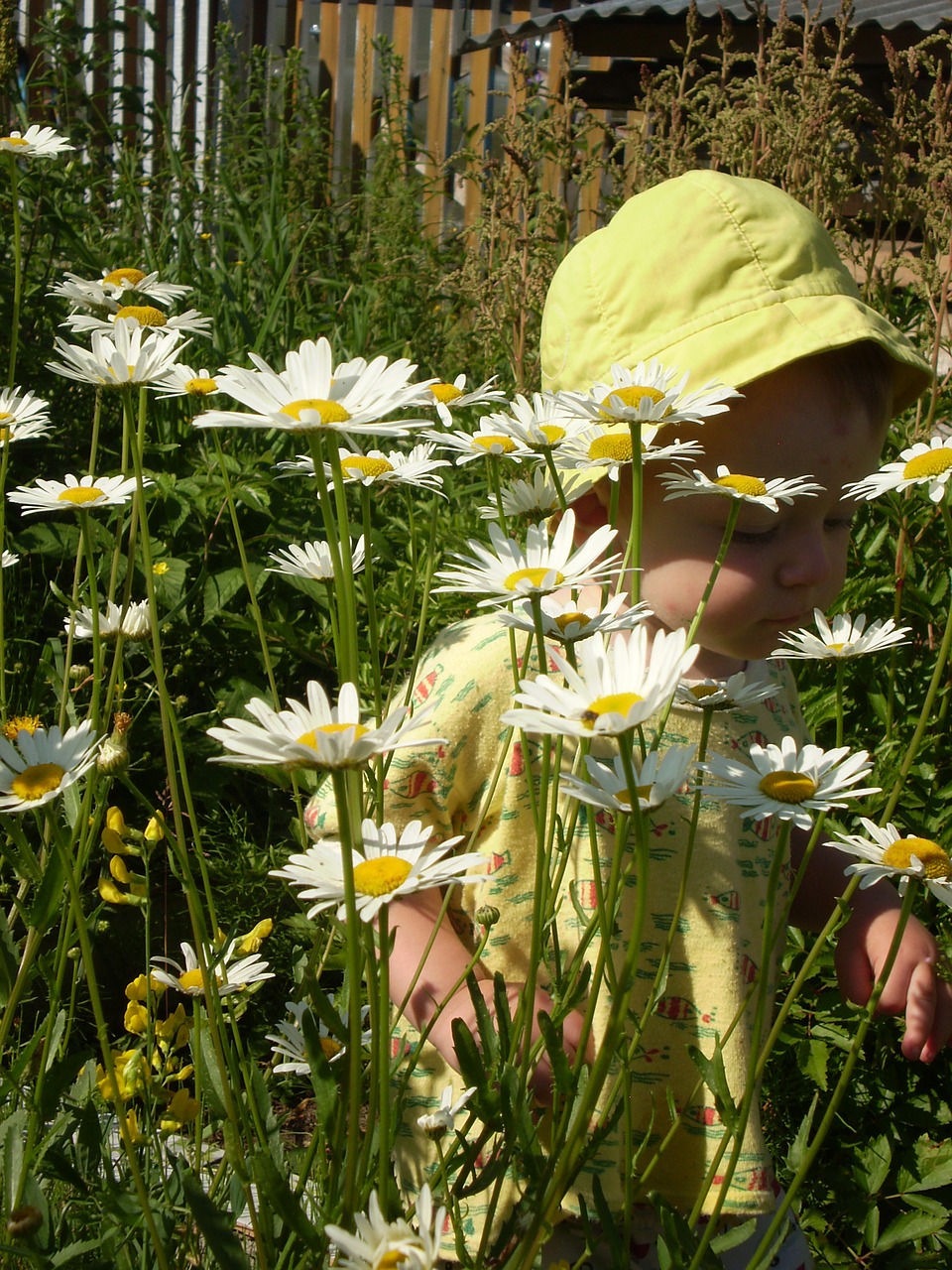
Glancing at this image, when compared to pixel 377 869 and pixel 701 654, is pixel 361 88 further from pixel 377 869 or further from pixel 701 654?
pixel 377 869

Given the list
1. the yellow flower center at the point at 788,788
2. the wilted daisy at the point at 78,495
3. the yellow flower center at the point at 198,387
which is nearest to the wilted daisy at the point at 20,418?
the wilted daisy at the point at 78,495

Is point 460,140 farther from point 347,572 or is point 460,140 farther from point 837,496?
point 347,572

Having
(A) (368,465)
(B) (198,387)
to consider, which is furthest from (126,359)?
(A) (368,465)

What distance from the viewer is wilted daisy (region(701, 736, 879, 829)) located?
0.84 metres

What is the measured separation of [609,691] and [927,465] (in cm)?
59

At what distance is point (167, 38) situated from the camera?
5930 millimetres

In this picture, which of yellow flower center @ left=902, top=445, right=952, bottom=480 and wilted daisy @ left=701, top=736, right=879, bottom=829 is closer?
wilted daisy @ left=701, top=736, right=879, bottom=829

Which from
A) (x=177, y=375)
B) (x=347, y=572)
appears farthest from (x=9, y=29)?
(x=347, y=572)

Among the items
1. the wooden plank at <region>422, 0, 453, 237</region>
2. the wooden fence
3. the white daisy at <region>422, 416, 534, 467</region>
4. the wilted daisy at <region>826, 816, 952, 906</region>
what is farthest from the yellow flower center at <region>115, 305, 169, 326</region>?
the wooden plank at <region>422, 0, 453, 237</region>

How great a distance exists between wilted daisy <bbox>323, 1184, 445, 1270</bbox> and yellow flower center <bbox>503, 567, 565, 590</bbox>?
15.0 inches

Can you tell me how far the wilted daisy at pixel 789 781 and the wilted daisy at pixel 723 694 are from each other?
57mm

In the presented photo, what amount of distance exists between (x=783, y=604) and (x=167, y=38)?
569cm

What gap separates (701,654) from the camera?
4.86 ft

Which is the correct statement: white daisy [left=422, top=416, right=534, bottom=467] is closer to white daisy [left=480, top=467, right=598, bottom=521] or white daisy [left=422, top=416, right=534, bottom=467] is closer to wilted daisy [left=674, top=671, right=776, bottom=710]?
white daisy [left=480, top=467, right=598, bottom=521]
